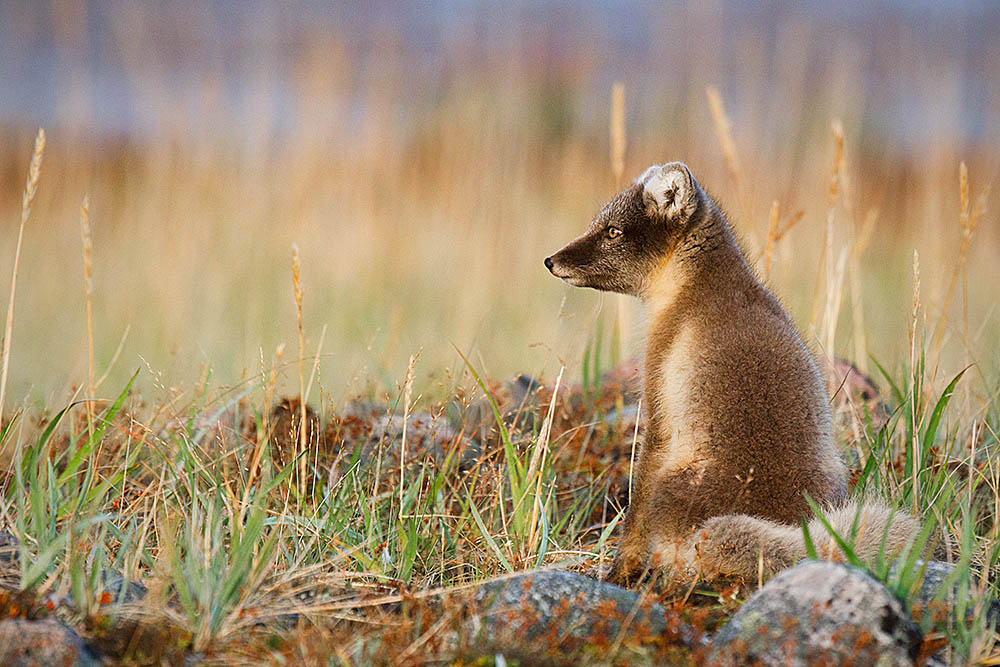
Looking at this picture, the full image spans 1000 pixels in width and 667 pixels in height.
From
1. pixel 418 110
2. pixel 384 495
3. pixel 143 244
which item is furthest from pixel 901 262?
pixel 384 495

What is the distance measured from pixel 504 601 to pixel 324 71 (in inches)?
257

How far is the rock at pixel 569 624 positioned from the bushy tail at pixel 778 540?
34 centimetres

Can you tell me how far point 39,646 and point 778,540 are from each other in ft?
6.69

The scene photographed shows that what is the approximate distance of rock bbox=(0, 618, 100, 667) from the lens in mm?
2285

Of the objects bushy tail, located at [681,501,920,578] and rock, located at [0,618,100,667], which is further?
bushy tail, located at [681,501,920,578]

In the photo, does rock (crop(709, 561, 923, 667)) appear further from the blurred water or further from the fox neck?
the blurred water

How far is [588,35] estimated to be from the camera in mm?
9016

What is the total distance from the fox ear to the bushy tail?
1166mm

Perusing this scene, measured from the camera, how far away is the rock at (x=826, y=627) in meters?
2.39

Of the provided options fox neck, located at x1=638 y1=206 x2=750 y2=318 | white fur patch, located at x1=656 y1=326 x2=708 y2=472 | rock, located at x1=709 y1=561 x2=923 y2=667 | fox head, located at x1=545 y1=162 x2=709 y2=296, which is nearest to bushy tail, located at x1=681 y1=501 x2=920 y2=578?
white fur patch, located at x1=656 y1=326 x2=708 y2=472

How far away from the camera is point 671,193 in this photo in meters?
3.68

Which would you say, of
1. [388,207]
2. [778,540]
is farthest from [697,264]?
[388,207]

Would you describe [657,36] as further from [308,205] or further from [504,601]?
[504,601]

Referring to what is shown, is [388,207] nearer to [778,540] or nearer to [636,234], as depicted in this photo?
[636,234]
